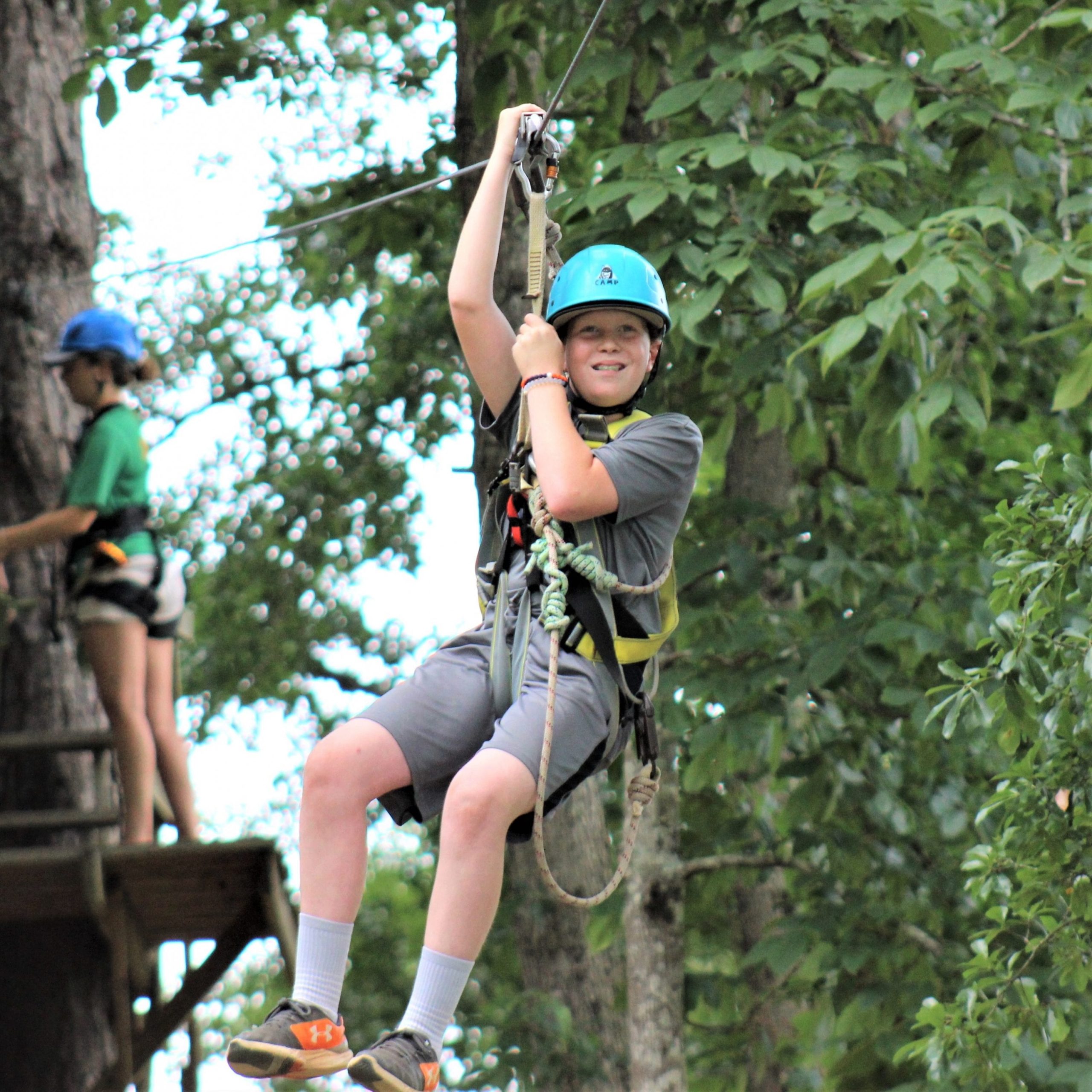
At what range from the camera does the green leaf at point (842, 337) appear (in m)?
4.61

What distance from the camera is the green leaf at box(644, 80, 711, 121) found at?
5301mm

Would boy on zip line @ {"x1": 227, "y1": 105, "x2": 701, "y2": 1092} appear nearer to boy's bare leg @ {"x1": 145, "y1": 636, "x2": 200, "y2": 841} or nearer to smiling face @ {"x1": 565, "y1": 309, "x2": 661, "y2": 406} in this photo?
smiling face @ {"x1": 565, "y1": 309, "x2": 661, "y2": 406}

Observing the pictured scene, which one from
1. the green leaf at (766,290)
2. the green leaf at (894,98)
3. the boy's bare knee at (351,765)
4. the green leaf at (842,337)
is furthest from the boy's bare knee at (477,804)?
the green leaf at (894,98)

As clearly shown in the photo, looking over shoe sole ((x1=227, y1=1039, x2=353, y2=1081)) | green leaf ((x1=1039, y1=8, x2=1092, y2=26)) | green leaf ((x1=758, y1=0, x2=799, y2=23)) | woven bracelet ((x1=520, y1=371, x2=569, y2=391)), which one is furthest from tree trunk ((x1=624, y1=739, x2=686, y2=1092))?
shoe sole ((x1=227, y1=1039, x2=353, y2=1081))

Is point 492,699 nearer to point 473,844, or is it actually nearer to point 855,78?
point 473,844

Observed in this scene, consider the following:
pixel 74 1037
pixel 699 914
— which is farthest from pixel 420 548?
pixel 74 1037

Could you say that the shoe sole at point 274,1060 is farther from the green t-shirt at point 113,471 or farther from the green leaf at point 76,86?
the green leaf at point 76,86

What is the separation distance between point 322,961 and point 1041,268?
2782 millimetres

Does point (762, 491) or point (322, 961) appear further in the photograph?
point (762, 491)

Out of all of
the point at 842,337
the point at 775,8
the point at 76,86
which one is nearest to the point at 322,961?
the point at 842,337

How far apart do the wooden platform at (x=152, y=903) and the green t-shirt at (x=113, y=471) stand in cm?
103

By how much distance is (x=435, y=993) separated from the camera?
2.95m

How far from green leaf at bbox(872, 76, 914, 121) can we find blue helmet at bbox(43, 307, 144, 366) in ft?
8.16

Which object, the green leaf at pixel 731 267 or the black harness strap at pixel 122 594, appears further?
the black harness strap at pixel 122 594
